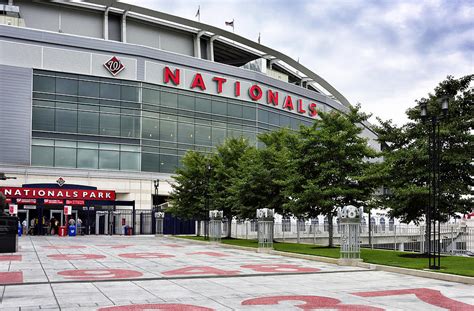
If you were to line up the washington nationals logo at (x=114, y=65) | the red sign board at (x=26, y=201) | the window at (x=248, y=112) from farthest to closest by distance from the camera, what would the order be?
the window at (x=248, y=112), the washington nationals logo at (x=114, y=65), the red sign board at (x=26, y=201)

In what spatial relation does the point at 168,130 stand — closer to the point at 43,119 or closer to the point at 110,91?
the point at 110,91

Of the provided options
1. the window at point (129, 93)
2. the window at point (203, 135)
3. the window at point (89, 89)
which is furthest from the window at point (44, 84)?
the window at point (203, 135)

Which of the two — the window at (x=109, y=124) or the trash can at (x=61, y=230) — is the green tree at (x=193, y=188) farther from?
the window at (x=109, y=124)

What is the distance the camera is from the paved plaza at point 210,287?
12039mm

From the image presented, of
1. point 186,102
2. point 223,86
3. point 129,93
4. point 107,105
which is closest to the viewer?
point 107,105

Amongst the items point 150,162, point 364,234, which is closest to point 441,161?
point 364,234

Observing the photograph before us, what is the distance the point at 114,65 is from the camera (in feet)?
196

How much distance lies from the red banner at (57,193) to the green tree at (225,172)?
47.9 feet

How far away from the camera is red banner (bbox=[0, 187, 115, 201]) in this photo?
5047cm

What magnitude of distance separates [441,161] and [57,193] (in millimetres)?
38230

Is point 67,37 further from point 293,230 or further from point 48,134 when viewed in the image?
point 293,230

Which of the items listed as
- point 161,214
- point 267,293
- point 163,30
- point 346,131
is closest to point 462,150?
point 346,131

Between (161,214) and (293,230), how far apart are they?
45.4 feet

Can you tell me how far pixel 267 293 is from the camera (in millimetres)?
13875
